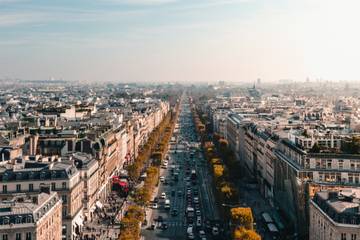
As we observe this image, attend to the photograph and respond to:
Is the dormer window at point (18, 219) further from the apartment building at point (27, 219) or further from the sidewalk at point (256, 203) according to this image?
the sidewalk at point (256, 203)

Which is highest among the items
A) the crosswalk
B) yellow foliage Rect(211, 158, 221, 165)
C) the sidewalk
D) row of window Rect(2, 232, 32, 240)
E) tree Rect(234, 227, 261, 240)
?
row of window Rect(2, 232, 32, 240)

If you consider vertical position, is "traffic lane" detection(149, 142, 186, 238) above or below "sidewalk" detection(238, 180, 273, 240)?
below

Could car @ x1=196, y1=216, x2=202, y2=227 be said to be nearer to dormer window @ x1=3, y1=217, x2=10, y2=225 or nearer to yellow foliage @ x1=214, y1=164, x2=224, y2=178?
yellow foliage @ x1=214, y1=164, x2=224, y2=178

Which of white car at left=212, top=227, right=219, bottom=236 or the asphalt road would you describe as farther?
the asphalt road

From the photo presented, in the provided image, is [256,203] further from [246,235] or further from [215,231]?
[246,235]

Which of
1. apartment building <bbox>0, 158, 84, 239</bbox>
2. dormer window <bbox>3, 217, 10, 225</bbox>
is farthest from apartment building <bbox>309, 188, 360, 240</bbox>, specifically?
dormer window <bbox>3, 217, 10, 225</bbox>

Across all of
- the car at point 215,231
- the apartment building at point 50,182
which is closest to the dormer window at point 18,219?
the apartment building at point 50,182

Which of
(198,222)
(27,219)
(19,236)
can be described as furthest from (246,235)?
(19,236)

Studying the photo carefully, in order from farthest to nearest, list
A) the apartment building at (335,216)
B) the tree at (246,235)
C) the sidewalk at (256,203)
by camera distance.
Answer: the sidewalk at (256,203) < the tree at (246,235) < the apartment building at (335,216)

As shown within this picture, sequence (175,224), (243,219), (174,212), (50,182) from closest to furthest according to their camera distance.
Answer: (243,219), (50,182), (175,224), (174,212)
